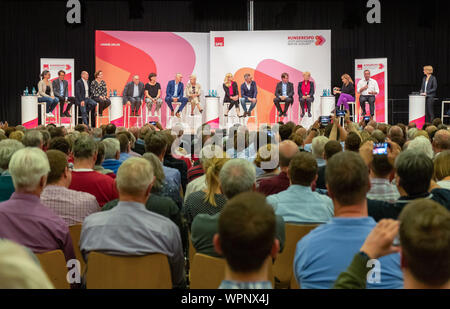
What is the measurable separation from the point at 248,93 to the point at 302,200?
10.2 meters

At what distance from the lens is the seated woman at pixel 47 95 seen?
11906mm

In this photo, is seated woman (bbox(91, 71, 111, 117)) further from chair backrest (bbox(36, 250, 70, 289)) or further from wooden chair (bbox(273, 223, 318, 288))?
Result: chair backrest (bbox(36, 250, 70, 289))

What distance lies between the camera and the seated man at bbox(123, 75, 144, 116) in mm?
12562

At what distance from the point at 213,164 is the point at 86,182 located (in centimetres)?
87

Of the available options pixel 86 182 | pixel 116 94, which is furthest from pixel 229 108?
pixel 86 182

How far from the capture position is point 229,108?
12898 mm

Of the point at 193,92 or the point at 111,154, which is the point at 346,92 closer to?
the point at 193,92

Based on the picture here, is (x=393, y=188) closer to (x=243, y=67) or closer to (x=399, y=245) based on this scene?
A: (x=399, y=245)

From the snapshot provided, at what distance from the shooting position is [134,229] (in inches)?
92.6

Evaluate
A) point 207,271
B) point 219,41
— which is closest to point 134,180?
point 207,271

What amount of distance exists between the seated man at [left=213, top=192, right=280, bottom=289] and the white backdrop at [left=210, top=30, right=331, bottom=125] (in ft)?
40.5

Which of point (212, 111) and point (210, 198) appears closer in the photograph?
point (210, 198)

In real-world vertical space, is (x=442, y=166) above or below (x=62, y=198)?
above

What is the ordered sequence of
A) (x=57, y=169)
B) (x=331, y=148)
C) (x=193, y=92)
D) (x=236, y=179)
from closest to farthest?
1. (x=236, y=179)
2. (x=57, y=169)
3. (x=331, y=148)
4. (x=193, y=92)
